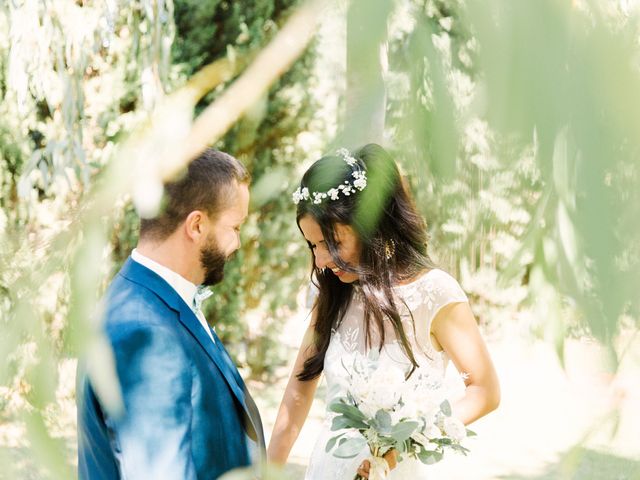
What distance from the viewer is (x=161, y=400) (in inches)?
56.5

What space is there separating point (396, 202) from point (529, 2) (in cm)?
148

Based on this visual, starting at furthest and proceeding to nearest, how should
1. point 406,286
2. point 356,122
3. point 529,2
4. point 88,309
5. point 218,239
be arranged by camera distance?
1. point 406,286
2. point 218,239
3. point 88,309
4. point 356,122
5. point 529,2

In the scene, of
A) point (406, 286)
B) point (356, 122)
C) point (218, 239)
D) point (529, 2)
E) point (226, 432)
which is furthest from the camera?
point (406, 286)

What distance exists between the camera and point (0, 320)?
0.97 meters

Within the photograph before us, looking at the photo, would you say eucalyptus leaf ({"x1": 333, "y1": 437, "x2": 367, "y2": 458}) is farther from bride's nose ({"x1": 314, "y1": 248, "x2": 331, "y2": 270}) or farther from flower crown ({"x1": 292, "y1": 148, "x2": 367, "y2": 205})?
flower crown ({"x1": 292, "y1": 148, "x2": 367, "y2": 205})

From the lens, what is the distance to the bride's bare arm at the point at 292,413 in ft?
7.25

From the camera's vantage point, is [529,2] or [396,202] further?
[396,202]

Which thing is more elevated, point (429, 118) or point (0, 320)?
point (429, 118)

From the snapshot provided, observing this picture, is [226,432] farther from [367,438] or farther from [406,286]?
[406,286]

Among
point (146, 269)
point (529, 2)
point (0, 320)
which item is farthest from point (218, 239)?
point (529, 2)

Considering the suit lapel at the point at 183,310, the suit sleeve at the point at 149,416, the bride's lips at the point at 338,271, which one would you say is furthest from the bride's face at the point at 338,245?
the suit sleeve at the point at 149,416

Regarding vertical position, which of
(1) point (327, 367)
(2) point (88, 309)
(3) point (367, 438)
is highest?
(2) point (88, 309)

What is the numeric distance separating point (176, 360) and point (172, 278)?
284 mm

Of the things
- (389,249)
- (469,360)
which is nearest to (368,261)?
(389,249)
